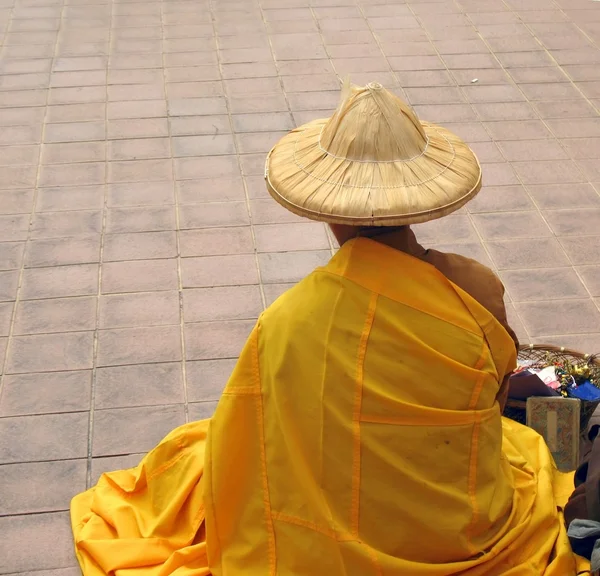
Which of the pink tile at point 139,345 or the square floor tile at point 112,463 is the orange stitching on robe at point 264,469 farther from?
the pink tile at point 139,345

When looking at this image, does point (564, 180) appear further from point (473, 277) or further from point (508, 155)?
point (473, 277)

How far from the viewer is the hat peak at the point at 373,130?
2512 millimetres

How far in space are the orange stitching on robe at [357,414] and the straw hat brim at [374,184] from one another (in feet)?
0.78

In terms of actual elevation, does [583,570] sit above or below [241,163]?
above

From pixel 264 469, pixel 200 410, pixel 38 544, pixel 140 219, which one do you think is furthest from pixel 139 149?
pixel 264 469

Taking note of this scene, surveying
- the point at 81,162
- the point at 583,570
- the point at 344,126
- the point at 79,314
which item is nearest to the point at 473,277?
the point at 344,126

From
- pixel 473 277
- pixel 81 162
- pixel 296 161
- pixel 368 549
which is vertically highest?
pixel 296 161

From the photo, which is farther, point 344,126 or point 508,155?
point 508,155

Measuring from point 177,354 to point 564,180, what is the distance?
2.63 metres

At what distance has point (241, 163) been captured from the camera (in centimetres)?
568

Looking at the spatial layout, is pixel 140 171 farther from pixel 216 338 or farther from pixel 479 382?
pixel 479 382

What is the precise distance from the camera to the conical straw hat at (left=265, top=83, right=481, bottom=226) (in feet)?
7.97

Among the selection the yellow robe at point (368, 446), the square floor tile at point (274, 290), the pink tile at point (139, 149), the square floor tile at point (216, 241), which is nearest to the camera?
the yellow robe at point (368, 446)

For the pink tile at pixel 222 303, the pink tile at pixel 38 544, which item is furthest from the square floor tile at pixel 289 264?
the pink tile at pixel 38 544
